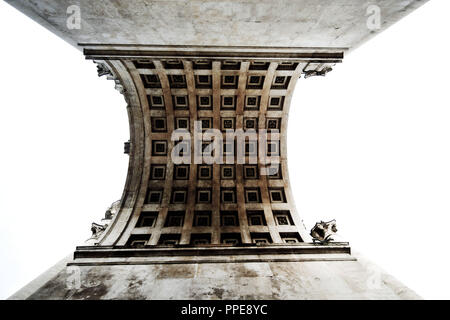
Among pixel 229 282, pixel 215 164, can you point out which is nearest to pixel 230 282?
pixel 229 282

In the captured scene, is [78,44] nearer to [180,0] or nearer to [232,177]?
[180,0]

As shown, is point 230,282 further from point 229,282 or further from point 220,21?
point 220,21

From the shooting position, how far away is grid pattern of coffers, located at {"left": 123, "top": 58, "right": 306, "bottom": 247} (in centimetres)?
1402

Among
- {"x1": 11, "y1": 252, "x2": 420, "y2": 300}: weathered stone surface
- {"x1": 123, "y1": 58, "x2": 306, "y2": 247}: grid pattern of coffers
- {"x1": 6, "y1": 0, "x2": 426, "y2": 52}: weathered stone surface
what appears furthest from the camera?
{"x1": 123, "y1": 58, "x2": 306, "y2": 247}: grid pattern of coffers

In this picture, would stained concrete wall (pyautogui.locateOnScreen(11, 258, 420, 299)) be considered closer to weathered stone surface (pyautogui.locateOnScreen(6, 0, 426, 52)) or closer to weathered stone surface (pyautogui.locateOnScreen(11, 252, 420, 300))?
weathered stone surface (pyautogui.locateOnScreen(11, 252, 420, 300))

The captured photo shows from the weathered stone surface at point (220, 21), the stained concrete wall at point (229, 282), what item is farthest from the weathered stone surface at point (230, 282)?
the weathered stone surface at point (220, 21)

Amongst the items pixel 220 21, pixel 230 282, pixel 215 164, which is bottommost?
pixel 230 282

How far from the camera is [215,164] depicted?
16.5 metres

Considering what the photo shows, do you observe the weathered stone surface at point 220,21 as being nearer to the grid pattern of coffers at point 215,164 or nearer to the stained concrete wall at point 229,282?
the grid pattern of coffers at point 215,164

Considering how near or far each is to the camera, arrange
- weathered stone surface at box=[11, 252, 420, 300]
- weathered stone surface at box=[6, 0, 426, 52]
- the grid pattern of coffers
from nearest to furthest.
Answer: weathered stone surface at box=[6, 0, 426, 52] → weathered stone surface at box=[11, 252, 420, 300] → the grid pattern of coffers

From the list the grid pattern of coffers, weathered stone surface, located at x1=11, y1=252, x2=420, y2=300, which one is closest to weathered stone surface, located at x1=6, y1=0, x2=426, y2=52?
the grid pattern of coffers

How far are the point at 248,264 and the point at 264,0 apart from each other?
8.65m

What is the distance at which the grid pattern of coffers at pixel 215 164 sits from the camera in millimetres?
14023

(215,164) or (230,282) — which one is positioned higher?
(215,164)
